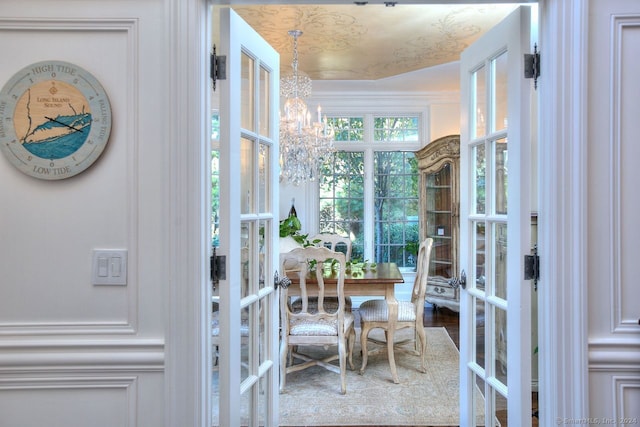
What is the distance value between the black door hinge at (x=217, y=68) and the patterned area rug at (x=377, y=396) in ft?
6.53

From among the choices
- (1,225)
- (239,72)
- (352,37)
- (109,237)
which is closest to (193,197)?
(109,237)

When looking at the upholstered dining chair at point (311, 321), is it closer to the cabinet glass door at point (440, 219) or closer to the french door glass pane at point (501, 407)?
the french door glass pane at point (501, 407)

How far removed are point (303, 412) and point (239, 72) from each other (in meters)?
2.05

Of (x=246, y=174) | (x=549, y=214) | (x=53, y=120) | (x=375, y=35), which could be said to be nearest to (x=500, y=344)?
(x=549, y=214)

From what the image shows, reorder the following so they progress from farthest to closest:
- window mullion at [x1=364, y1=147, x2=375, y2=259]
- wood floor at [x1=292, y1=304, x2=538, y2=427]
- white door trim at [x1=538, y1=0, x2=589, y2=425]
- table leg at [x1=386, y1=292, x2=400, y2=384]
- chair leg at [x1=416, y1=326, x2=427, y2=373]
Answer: window mullion at [x1=364, y1=147, x2=375, y2=259] → wood floor at [x1=292, y1=304, x2=538, y2=427] → chair leg at [x1=416, y1=326, x2=427, y2=373] → table leg at [x1=386, y1=292, x2=400, y2=384] → white door trim at [x1=538, y1=0, x2=589, y2=425]

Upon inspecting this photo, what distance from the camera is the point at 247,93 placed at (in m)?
1.62

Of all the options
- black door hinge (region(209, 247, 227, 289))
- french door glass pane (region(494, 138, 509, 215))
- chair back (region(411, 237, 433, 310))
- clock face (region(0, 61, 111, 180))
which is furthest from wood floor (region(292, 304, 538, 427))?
clock face (region(0, 61, 111, 180))

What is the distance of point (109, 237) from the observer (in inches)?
50.9

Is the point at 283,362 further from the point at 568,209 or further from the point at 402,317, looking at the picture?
the point at 568,209

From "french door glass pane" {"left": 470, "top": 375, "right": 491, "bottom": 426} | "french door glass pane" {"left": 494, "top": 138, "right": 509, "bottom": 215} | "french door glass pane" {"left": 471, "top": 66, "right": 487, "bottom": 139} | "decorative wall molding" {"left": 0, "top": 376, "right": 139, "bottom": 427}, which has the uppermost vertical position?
"french door glass pane" {"left": 471, "top": 66, "right": 487, "bottom": 139}

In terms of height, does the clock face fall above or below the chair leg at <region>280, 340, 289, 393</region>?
above

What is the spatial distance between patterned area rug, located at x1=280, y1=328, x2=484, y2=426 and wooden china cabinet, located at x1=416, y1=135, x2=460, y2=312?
1.28 m

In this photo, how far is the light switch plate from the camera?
129 centimetres

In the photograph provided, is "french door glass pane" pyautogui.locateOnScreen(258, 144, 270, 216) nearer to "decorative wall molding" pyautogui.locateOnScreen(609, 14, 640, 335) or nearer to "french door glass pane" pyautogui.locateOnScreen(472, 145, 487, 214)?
"french door glass pane" pyautogui.locateOnScreen(472, 145, 487, 214)
